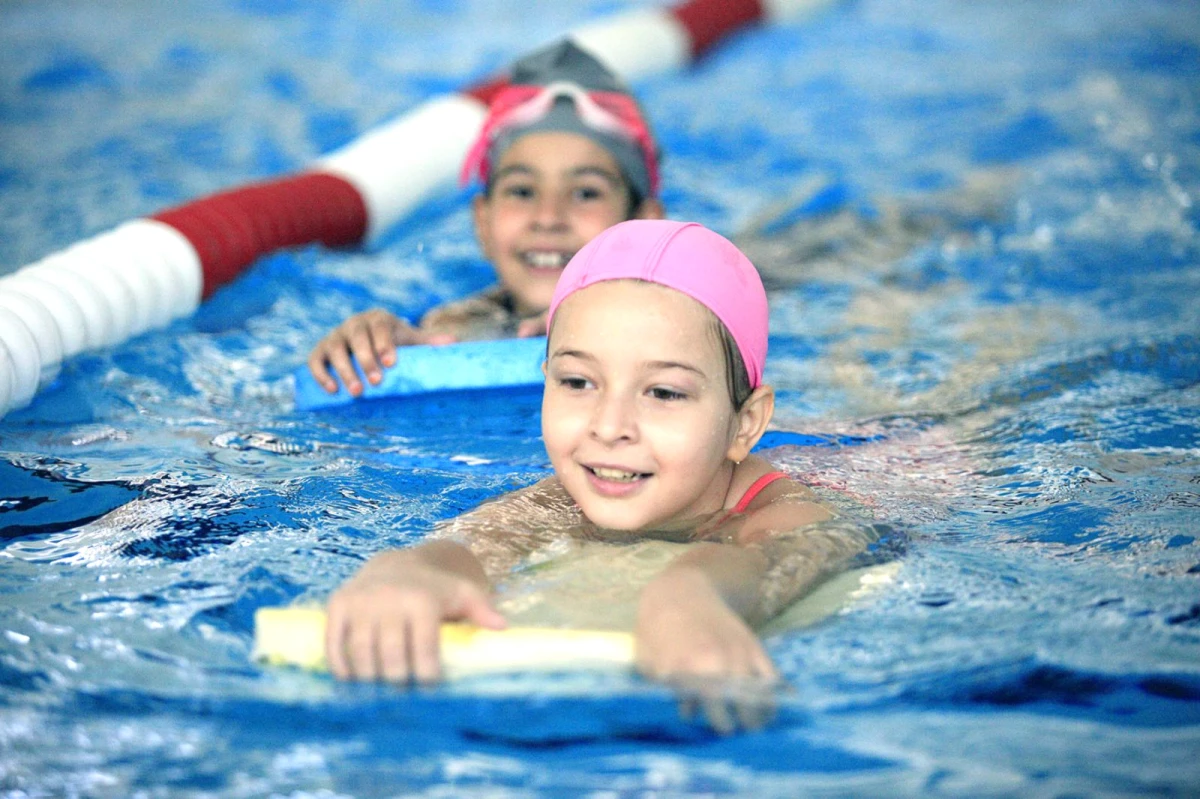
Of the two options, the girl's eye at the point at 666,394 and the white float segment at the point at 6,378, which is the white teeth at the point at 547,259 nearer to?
the white float segment at the point at 6,378

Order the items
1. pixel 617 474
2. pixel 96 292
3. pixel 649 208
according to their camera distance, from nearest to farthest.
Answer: pixel 617 474, pixel 96 292, pixel 649 208

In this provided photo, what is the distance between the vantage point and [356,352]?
3.96 metres

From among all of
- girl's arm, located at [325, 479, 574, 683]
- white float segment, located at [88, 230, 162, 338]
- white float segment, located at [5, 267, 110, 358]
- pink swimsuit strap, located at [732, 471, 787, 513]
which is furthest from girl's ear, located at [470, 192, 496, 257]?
girl's arm, located at [325, 479, 574, 683]

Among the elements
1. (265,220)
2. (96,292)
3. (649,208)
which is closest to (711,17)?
(265,220)

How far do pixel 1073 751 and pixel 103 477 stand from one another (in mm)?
2321

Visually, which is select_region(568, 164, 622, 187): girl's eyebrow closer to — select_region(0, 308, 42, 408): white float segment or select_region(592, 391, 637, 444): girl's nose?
select_region(0, 308, 42, 408): white float segment

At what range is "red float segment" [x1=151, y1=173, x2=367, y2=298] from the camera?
5211 mm

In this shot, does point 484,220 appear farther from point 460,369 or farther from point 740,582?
point 740,582

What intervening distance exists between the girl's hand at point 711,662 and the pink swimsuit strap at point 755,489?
30.9 inches

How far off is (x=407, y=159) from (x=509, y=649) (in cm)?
486

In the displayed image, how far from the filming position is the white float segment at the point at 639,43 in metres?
8.27

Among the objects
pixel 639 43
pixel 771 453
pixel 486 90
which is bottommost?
pixel 771 453

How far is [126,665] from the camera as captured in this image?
2281 mm

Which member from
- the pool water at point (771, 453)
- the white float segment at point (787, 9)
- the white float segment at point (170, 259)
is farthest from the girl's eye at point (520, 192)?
the white float segment at point (787, 9)
